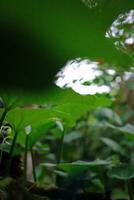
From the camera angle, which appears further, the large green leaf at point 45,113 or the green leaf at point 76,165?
the green leaf at point 76,165

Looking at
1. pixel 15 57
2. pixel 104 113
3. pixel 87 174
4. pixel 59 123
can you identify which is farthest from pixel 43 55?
pixel 104 113

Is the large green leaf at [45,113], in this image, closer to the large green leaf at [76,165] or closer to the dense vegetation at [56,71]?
the dense vegetation at [56,71]

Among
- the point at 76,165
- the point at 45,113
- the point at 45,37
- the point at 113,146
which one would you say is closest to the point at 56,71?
the point at 45,37

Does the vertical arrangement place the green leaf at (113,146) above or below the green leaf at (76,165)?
above

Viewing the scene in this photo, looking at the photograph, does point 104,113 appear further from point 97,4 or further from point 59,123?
point 97,4

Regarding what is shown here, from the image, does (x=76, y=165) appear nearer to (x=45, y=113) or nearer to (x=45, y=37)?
(x=45, y=113)

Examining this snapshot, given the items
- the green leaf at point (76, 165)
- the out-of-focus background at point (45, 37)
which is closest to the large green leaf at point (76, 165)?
the green leaf at point (76, 165)

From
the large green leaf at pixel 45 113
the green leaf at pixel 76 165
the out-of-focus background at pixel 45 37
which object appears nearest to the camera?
the out-of-focus background at pixel 45 37

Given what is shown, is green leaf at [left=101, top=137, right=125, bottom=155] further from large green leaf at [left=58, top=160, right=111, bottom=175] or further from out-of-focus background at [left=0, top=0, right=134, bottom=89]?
out-of-focus background at [left=0, top=0, right=134, bottom=89]

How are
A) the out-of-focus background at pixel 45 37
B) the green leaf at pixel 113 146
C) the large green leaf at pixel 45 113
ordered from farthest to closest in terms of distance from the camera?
the green leaf at pixel 113 146, the large green leaf at pixel 45 113, the out-of-focus background at pixel 45 37

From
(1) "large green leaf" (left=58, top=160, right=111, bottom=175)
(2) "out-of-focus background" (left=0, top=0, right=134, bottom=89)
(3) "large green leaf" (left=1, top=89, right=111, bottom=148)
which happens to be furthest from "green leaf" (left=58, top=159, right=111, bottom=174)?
(2) "out-of-focus background" (left=0, top=0, right=134, bottom=89)
